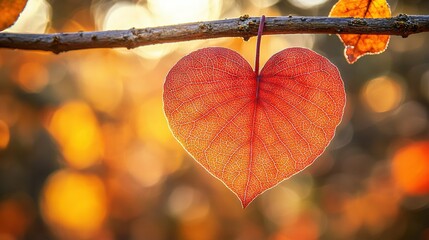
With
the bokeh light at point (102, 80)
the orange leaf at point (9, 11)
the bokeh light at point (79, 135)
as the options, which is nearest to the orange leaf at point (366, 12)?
the orange leaf at point (9, 11)

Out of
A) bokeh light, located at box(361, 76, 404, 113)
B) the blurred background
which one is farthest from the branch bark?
bokeh light, located at box(361, 76, 404, 113)

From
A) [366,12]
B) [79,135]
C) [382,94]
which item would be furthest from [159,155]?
[366,12]

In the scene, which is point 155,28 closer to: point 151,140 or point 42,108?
point 42,108

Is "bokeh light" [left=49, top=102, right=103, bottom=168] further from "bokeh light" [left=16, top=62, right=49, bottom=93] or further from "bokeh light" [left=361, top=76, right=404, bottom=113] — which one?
"bokeh light" [left=361, top=76, right=404, bottom=113]

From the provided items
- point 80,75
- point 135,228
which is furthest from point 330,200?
point 80,75

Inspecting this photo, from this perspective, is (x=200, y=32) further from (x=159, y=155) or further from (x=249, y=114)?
(x=159, y=155)

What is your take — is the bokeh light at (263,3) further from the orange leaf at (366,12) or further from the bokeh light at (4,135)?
the orange leaf at (366,12)
